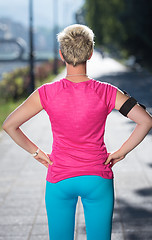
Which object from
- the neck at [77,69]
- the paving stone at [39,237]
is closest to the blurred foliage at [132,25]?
the paving stone at [39,237]

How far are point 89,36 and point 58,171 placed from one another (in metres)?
0.77

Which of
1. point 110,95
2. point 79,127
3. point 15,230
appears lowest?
point 15,230

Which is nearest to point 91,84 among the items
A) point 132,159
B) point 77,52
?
point 77,52

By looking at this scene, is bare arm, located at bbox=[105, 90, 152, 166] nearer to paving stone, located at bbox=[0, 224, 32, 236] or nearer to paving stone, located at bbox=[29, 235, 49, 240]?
paving stone, located at bbox=[29, 235, 49, 240]

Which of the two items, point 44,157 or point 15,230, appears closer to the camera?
point 44,157

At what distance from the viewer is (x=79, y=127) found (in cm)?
254

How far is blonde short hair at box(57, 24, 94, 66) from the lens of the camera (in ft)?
8.11

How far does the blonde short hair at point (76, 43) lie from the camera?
8.11 ft

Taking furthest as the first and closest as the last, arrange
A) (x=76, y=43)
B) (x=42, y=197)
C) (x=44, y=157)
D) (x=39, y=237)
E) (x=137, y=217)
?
(x=42, y=197), (x=137, y=217), (x=39, y=237), (x=44, y=157), (x=76, y=43)

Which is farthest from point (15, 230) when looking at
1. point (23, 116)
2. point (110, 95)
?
point (110, 95)

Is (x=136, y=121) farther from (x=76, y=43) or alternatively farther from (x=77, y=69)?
(x=76, y=43)

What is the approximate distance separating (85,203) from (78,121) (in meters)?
0.48

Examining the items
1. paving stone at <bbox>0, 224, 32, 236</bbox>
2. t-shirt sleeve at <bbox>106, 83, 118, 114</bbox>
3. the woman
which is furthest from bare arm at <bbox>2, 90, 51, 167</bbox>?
paving stone at <bbox>0, 224, 32, 236</bbox>

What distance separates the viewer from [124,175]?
6.99 meters
